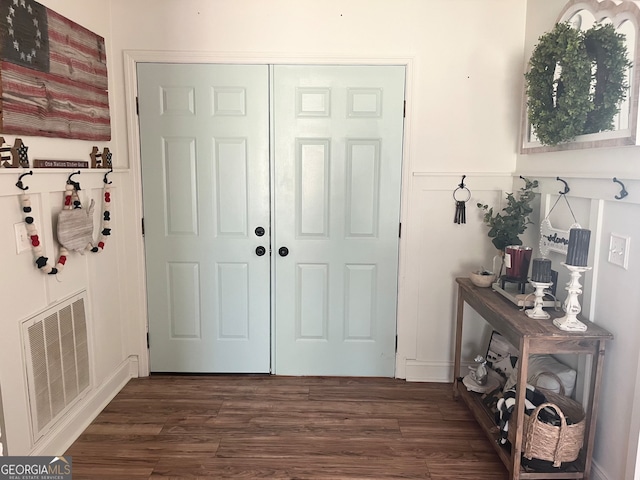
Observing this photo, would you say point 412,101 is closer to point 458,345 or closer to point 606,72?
point 606,72

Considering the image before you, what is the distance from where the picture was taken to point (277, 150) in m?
2.96

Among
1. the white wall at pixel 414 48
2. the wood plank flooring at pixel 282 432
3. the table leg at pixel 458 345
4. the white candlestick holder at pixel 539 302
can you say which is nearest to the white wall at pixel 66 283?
the wood plank flooring at pixel 282 432

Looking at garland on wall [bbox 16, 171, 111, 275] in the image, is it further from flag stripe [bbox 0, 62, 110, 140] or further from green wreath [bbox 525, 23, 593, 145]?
green wreath [bbox 525, 23, 593, 145]

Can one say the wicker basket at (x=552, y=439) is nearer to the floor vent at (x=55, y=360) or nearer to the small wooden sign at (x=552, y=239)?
the small wooden sign at (x=552, y=239)

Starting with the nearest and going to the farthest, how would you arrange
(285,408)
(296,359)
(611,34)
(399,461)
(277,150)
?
(611,34) < (399,461) < (285,408) < (277,150) < (296,359)

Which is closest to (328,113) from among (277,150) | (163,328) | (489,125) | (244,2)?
(277,150)

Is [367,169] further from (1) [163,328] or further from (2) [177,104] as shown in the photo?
(1) [163,328]

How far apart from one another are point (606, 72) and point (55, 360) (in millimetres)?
2811

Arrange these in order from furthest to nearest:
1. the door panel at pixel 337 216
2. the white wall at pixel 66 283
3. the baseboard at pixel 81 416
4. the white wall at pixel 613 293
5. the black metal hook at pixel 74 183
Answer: the door panel at pixel 337 216 → the black metal hook at pixel 74 183 → the baseboard at pixel 81 416 → the white wall at pixel 66 283 → the white wall at pixel 613 293

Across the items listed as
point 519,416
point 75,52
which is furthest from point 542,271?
point 75,52

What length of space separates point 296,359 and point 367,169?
1374 millimetres

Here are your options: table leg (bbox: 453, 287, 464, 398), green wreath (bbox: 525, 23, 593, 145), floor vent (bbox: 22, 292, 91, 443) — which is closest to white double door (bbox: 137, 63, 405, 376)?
table leg (bbox: 453, 287, 464, 398)

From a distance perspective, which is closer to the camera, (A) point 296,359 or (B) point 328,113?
(B) point 328,113

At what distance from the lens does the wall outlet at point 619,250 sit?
1870 mm
